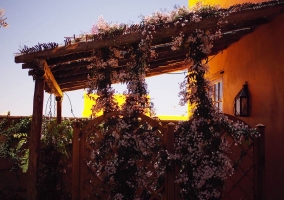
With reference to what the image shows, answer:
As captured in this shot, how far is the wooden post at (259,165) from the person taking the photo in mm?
4696

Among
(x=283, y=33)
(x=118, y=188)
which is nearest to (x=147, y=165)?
(x=118, y=188)

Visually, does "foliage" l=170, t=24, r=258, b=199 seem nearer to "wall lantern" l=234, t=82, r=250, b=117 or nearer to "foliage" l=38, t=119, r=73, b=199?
"wall lantern" l=234, t=82, r=250, b=117

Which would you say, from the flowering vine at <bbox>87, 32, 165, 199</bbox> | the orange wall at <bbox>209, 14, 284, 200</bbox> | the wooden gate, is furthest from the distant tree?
the orange wall at <bbox>209, 14, 284, 200</bbox>

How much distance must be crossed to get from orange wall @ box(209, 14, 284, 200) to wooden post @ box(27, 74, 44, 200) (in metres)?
3.65

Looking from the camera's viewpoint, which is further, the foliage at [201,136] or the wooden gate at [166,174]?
the wooden gate at [166,174]

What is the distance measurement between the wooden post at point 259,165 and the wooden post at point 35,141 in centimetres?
318

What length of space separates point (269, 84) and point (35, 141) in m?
3.85

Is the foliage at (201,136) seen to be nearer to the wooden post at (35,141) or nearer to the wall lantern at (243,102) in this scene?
the wall lantern at (243,102)

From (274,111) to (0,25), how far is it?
5354mm

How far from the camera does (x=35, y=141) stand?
492 centimetres

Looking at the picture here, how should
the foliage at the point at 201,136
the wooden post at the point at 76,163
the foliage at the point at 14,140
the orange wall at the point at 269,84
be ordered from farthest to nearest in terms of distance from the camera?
the foliage at the point at 14,140, the orange wall at the point at 269,84, the wooden post at the point at 76,163, the foliage at the point at 201,136

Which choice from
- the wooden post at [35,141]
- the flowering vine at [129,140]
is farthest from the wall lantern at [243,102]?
the wooden post at [35,141]

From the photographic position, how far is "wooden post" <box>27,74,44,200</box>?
4.81m

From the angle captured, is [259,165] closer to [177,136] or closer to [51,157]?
[177,136]
